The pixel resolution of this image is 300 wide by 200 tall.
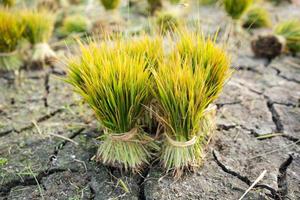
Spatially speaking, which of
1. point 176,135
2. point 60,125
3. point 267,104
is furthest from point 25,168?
point 267,104

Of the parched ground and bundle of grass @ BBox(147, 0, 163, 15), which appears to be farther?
bundle of grass @ BBox(147, 0, 163, 15)

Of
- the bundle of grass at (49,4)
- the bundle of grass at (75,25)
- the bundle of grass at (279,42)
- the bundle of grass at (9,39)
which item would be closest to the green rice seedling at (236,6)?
the bundle of grass at (279,42)

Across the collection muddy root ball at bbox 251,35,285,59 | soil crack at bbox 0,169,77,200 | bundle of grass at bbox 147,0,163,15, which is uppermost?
bundle of grass at bbox 147,0,163,15

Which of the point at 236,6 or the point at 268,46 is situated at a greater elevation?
the point at 236,6

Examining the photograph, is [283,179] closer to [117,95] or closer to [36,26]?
[117,95]

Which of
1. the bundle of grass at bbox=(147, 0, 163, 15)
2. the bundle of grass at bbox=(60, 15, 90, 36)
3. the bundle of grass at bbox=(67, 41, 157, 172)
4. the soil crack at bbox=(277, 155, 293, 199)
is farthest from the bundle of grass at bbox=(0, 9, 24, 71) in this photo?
the soil crack at bbox=(277, 155, 293, 199)

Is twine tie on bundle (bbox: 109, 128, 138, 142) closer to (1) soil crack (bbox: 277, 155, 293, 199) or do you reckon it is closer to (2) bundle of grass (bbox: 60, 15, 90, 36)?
(1) soil crack (bbox: 277, 155, 293, 199)

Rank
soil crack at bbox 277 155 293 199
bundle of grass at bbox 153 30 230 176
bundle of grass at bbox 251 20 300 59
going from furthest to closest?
bundle of grass at bbox 251 20 300 59
soil crack at bbox 277 155 293 199
bundle of grass at bbox 153 30 230 176

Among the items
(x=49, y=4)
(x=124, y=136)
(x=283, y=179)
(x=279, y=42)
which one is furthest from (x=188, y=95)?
(x=49, y=4)
